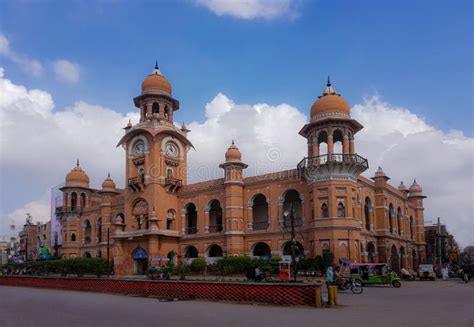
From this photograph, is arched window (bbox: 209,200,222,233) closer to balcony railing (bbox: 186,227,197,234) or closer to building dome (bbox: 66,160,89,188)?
balcony railing (bbox: 186,227,197,234)

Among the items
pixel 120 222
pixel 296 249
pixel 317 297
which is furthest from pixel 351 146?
pixel 317 297

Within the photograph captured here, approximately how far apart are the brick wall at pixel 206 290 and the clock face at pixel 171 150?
65.5 ft

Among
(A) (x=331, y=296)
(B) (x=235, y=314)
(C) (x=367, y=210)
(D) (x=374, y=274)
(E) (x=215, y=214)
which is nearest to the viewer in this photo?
(B) (x=235, y=314)

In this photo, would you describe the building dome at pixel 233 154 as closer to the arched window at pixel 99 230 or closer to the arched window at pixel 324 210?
the arched window at pixel 324 210

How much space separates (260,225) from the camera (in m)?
42.2

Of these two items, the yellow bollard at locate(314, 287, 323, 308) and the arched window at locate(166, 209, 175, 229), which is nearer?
the yellow bollard at locate(314, 287, 323, 308)

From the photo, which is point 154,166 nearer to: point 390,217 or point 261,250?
point 261,250

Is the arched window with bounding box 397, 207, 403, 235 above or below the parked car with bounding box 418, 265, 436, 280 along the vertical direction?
above

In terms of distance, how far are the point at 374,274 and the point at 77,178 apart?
3809 cm

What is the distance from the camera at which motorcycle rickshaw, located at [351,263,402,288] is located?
29.0m

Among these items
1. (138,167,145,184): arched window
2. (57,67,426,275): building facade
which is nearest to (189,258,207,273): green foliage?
(57,67,426,275): building facade

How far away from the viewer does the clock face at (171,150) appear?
4644 centimetres

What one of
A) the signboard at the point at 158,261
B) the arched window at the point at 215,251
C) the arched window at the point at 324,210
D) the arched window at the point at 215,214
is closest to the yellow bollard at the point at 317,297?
the arched window at the point at 324,210

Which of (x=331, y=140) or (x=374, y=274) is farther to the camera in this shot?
(x=331, y=140)
